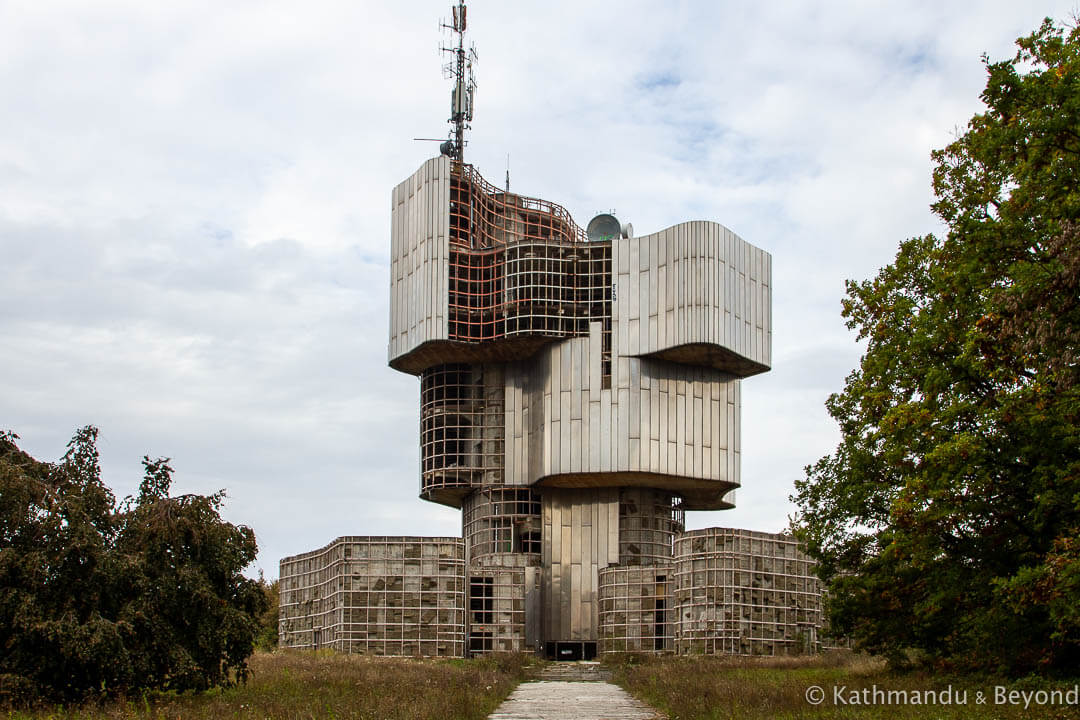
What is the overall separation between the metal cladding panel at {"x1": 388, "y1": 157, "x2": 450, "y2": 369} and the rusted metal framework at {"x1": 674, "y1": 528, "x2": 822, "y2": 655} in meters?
20.3

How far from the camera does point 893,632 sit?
35.3 meters

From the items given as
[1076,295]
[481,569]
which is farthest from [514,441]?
[1076,295]

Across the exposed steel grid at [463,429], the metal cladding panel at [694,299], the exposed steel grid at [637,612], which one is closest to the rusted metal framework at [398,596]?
the exposed steel grid at [637,612]

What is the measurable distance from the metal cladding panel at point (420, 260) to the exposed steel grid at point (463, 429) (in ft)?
14.5

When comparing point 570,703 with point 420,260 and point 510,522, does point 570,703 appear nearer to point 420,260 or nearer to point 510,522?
point 510,522

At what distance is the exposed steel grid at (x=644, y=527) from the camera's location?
73750 millimetres

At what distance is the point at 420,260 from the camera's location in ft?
242

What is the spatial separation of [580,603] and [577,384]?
Result: 1334 cm

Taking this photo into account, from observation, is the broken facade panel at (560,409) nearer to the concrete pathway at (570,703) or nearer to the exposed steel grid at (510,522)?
the exposed steel grid at (510,522)

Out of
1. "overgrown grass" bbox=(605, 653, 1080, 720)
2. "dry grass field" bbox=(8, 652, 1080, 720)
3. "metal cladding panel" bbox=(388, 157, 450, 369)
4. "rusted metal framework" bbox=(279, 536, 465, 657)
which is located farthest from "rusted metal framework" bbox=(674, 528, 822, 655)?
"overgrown grass" bbox=(605, 653, 1080, 720)

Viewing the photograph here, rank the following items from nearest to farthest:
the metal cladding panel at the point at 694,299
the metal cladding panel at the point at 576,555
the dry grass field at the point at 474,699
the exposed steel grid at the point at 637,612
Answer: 1. the dry grass field at the point at 474,699
2. the exposed steel grid at the point at 637,612
3. the metal cladding panel at the point at 694,299
4. the metal cladding panel at the point at 576,555

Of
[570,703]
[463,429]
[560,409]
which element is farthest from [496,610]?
[570,703]

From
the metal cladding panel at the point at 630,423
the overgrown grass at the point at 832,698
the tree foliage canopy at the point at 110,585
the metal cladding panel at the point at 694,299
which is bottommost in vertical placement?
the overgrown grass at the point at 832,698

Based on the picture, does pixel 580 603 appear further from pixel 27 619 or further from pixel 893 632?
pixel 27 619
